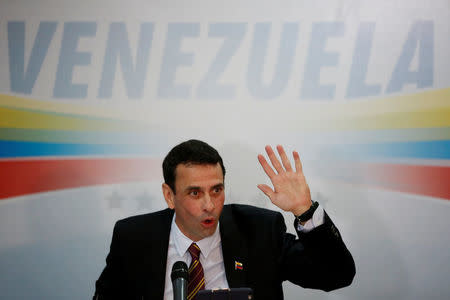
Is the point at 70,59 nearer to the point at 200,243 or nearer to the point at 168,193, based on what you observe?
the point at 168,193

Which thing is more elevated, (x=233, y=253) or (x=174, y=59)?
(x=174, y=59)

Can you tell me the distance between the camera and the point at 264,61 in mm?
2975

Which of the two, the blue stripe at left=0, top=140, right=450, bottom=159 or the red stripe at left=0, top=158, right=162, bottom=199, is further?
the red stripe at left=0, top=158, right=162, bottom=199

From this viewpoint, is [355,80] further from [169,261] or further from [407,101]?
[169,261]

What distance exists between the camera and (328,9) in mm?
2943

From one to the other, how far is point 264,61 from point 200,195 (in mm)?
1313

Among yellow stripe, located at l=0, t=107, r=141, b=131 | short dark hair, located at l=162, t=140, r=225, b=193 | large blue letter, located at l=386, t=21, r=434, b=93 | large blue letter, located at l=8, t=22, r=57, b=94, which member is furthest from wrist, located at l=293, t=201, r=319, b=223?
large blue letter, located at l=8, t=22, r=57, b=94

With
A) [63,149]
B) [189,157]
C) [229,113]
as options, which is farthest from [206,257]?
[63,149]

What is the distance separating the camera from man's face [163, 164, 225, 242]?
2008 mm

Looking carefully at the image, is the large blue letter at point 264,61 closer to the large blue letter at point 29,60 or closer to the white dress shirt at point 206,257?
the white dress shirt at point 206,257

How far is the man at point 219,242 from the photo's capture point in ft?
6.35

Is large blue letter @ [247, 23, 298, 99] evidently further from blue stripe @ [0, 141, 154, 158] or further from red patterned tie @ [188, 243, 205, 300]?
red patterned tie @ [188, 243, 205, 300]

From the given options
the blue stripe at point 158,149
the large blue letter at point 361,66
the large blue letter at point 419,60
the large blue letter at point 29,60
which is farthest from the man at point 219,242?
the large blue letter at point 29,60

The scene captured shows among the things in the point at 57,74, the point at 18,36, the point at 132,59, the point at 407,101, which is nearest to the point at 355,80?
the point at 407,101
